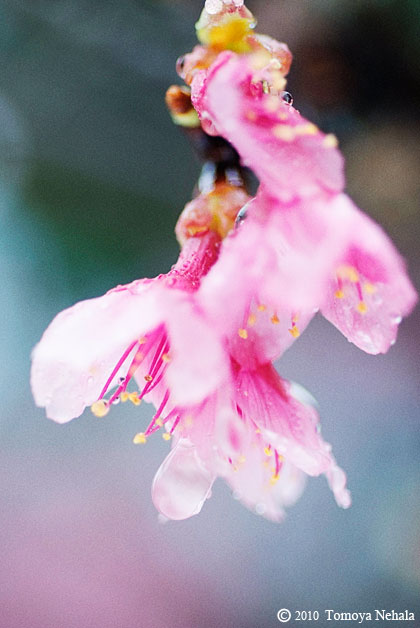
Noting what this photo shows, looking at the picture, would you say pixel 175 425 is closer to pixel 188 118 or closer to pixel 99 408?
pixel 99 408

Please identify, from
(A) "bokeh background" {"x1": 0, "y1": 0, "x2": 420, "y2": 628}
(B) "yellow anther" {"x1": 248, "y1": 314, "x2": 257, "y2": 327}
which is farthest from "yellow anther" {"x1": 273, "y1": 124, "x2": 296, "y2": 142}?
(A) "bokeh background" {"x1": 0, "y1": 0, "x2": 420, "y2": 628}

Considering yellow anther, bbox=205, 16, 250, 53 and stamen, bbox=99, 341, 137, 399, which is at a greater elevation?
yellow anther, bbox=205, 16, 250, 53

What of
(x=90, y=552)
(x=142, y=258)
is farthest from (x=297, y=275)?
(x=90, y=552)

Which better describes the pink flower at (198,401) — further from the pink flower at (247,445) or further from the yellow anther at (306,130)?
the yellow anther at (306,130)

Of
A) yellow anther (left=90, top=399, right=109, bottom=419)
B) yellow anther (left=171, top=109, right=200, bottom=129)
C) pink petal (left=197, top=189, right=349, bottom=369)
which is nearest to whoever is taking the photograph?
pink petal (left=197, top=189, right=349, bottom=369)

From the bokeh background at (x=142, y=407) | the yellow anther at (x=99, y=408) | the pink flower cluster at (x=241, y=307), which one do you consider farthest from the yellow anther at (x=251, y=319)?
the bokeh background at (x=142, y=407)

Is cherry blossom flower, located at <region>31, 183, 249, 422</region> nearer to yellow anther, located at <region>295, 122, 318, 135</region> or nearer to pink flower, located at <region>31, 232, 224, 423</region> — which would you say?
pink flower, located at <region>31, 232, 224, 423</region>

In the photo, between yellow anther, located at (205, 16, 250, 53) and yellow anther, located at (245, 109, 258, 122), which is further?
yellow anther, located at (205, 16, 250, 53)

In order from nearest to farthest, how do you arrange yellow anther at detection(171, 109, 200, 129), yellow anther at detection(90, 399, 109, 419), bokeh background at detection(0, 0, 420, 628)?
1. yellow anther at detection(90, 399, 109, 419)
2. yellow anther at detection(171, 109, 200, 129)
3. bokeh background at detection(0, 0, 420, 628)

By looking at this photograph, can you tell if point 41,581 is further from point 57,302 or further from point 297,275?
point 297,275
